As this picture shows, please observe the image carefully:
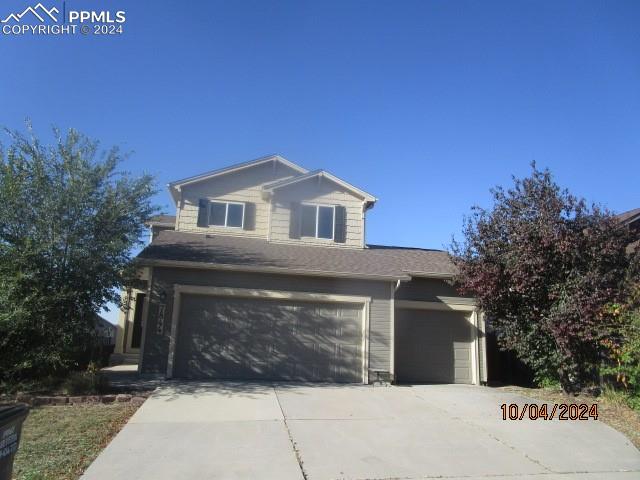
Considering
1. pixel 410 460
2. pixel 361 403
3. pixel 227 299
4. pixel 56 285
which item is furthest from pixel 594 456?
pixel 56 285

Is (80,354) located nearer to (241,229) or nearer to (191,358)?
(191,358)

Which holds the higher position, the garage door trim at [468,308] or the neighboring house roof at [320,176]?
the neighboring house roof at [320,176]

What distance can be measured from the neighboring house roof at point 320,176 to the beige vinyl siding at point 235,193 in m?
0.73

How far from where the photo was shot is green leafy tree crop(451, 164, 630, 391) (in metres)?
9.95

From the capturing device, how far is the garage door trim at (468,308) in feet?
45.1

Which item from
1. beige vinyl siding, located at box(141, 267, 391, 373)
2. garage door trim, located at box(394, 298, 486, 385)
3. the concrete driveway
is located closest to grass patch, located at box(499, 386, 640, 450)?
the concrete driveway

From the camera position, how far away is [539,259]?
34.0 ft

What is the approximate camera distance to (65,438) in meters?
6.55

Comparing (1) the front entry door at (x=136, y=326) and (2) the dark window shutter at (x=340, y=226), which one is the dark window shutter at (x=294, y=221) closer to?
(2) the dark window shutter at (x=340, y=226)
